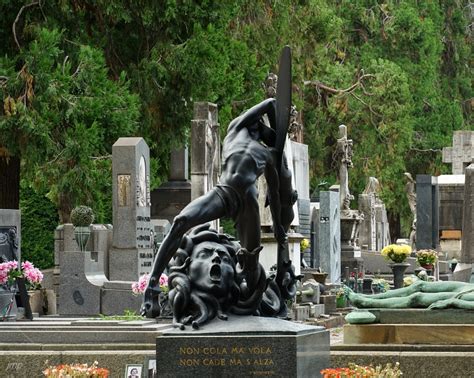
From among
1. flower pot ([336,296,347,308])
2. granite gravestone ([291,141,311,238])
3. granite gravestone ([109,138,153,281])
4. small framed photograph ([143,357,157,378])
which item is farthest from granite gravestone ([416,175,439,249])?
small framed photograph ([143,357,157,378])

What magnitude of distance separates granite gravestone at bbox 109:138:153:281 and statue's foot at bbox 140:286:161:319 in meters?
11.1

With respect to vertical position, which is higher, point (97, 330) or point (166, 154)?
point (166, 154)

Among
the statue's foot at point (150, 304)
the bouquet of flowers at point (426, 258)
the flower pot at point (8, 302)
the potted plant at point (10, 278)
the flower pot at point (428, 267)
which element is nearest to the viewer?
the statue's foot at point (150, 304)

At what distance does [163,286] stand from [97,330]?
2593mm

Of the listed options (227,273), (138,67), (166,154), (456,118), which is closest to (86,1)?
(138,67)

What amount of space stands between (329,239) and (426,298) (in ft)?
49.9

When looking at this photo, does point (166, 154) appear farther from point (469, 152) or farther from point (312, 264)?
point (469, 152)

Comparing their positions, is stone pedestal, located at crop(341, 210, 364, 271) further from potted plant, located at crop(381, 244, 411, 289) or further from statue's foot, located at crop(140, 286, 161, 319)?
statue's foot, located at crop(140, 286, 161, 319)

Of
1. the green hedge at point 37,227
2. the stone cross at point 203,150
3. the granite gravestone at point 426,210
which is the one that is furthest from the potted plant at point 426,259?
the green hedge at point 37,227

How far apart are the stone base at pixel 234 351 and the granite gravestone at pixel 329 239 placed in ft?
57.6

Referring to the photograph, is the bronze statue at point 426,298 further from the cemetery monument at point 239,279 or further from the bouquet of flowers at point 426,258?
the bouquet of flowers at point 426,258

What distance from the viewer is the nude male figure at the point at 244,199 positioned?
12359 millimetres

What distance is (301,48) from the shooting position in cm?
4181

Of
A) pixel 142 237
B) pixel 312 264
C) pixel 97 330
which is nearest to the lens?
pixel 97 330
